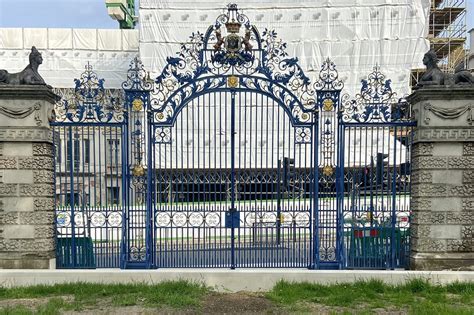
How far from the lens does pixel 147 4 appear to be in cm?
2402

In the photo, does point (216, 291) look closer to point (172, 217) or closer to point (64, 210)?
point (172, 217)

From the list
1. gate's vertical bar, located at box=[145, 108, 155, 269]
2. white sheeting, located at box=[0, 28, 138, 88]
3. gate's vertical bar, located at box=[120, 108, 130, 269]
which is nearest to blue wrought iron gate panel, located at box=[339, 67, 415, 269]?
gate's vertical bar, located at box=[145, 108, 155, 269]

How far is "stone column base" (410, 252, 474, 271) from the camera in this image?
303 inches

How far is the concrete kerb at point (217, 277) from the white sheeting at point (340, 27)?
16590mm

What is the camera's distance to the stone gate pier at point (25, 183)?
771 centimetres

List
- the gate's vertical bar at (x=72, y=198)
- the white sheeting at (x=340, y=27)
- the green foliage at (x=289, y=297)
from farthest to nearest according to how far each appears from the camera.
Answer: the white sheeting at (x=340, y=27) → the gate's vertical bar at (x=72, y=198) → the green foliage at (x=289, y=297)

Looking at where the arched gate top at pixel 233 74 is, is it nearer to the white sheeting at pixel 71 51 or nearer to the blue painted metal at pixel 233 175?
the blue painted metal at pixel 233 175

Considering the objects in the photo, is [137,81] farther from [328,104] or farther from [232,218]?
[328,104]

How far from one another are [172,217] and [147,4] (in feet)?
62.9

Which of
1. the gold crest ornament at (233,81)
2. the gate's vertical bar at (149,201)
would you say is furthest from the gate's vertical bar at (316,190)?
the gate's vertical bar at (149,201)

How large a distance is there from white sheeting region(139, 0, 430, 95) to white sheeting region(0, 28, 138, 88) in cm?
702

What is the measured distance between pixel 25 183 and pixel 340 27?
19.6 m

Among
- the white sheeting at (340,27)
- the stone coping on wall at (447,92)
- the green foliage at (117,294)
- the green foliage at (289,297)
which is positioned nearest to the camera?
the green foliage at (289,297)

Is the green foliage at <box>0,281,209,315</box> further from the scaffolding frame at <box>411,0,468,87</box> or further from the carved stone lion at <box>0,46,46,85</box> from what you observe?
the scaffolding frame at <box>411,0,468,87</box>
